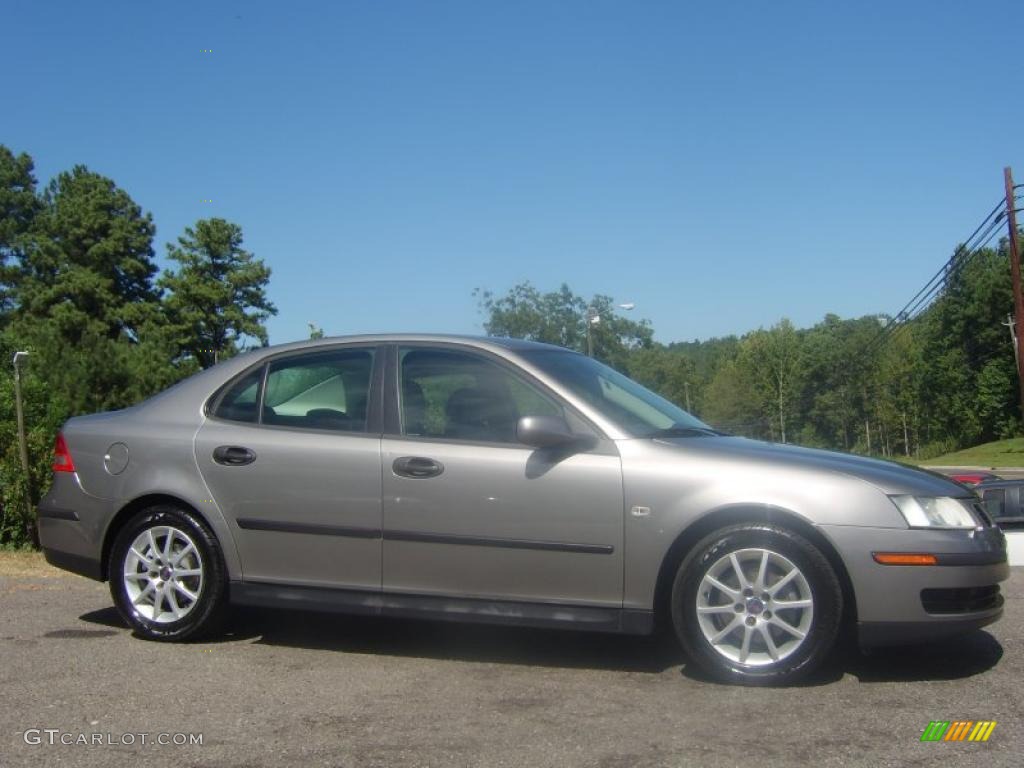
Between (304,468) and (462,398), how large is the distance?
2.86 feet

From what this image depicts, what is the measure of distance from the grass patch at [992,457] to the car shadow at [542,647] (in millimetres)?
52800

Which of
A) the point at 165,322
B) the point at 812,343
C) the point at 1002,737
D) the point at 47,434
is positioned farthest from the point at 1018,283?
the point at 812,343

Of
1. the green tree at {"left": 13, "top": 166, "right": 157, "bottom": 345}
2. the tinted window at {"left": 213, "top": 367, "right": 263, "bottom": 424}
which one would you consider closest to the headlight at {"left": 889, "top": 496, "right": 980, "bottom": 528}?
the tinted window at {"left": 213, "top": 367, "right": 263, "bottom": 424}

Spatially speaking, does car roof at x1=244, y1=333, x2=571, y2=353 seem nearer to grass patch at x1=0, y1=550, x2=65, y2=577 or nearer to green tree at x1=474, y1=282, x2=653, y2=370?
grass patch at x1=0, y1=550, x2=65, y2=577

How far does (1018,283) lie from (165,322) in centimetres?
3705

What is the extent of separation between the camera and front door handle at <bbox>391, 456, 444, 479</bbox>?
493 cm

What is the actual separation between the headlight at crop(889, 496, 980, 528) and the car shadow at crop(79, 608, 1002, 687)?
0.72m

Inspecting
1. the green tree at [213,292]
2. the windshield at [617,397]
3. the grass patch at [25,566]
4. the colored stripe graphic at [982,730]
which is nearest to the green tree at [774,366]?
the green tree at [213,292]

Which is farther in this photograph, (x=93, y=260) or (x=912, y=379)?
(x=912, y=379)

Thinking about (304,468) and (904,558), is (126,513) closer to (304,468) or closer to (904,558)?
(304,468)

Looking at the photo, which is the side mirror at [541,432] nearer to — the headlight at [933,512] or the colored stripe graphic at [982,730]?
the headlight at [933,512]

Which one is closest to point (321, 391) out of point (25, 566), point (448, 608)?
point (448, 608)

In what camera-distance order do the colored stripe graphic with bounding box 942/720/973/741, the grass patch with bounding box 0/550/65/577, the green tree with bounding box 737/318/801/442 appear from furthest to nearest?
the green tree with bounding box 737/318/801/442
the grass patch with bounding box 0/550/65/577
the colored stripe graphic with bounding box 942/720/973/741

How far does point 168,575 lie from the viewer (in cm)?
538
